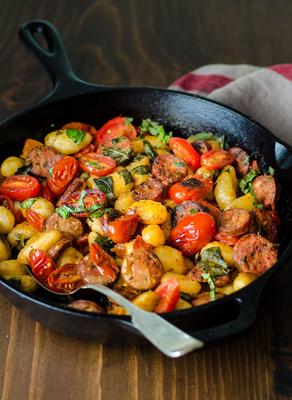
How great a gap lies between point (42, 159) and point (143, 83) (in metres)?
1.12

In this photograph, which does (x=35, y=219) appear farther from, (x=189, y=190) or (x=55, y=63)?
(x=55, y=63)

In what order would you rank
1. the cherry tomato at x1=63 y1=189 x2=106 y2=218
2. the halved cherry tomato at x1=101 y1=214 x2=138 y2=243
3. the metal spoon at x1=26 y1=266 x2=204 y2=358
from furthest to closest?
the cherry tomato at x1=63 y1=189 x2=106 y2=218 < the halved cherry tomato at x1=101 y1=214 x2=138 y2=243 < the metal spoon at x1=26 y1=266 x2=204 y2=358

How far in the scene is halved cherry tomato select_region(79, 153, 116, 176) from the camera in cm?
261

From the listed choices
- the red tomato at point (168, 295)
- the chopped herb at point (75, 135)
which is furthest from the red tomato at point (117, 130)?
the red tomato at point (168, 295)

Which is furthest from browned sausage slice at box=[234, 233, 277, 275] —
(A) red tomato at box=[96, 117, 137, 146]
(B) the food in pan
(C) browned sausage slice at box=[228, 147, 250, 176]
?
(A) red tomato at box=[96, 117, 137, 146]

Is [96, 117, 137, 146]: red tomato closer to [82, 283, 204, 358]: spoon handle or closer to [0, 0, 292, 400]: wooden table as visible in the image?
[0, 0, 292, 400]: wooden table

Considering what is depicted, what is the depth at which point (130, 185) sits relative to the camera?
2561mm

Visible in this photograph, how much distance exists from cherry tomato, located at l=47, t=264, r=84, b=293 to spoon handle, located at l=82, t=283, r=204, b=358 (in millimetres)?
347

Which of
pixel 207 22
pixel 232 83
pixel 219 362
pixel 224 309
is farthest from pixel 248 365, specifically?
pixel 207 22

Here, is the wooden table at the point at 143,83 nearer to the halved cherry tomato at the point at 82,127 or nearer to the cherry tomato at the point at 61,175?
the cherry tomato at the point at 61,175

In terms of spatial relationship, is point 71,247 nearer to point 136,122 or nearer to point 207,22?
point 136,122

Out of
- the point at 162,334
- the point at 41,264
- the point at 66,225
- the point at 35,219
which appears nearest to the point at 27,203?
the point at 35,219

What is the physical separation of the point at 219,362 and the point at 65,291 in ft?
1.84

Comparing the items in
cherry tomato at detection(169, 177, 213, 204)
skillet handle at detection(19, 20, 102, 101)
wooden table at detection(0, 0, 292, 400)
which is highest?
skillet handle at detection(19, 20, 102, 101)
